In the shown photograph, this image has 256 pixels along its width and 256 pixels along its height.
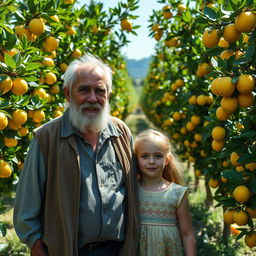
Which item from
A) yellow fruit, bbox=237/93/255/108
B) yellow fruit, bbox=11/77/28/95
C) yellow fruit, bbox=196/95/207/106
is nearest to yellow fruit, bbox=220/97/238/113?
yellow fruit, bbox=237/93/255/108

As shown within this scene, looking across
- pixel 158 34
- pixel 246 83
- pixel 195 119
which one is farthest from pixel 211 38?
pixel 158 34

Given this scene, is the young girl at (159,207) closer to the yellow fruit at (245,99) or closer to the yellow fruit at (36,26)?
the yellow fruit at (245,99)

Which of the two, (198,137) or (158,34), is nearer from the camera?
(198,137)

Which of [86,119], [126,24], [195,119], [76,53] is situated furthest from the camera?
[126,24]

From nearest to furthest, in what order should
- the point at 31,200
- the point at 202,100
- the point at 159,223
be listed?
the point at 31,200
the point at 159,223
the point at 202,100

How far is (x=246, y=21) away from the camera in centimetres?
175

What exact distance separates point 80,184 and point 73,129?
338 mm

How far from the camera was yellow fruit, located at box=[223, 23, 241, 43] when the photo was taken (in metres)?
1.84

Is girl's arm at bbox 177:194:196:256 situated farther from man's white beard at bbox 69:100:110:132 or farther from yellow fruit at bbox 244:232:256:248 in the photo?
man's white beard at bbox 69:100:110:132

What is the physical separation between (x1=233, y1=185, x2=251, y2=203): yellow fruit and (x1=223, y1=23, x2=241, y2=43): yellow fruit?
768 millimetres

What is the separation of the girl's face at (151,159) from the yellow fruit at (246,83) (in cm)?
78

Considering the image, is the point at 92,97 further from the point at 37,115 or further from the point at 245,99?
the point at 245,99

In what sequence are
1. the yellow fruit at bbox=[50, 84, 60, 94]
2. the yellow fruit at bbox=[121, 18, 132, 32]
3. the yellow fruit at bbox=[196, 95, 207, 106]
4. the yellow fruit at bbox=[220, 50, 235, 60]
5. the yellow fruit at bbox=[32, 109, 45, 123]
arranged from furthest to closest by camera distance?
the yellow fruit at bbox=[121, 18, 132, 32]
the yellow fruit at bbox=[196, 95, 207, 106]
the yellow fruit at bbox=[50, 84, 60, 94]
the yellow fruit at bbox=[32, 109, 45, 123]
the yellow fruit at bbox=[220, 50, 235, 60]

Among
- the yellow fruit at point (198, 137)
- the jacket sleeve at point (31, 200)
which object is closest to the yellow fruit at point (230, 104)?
the jacket sleeve at point (31, 200)
